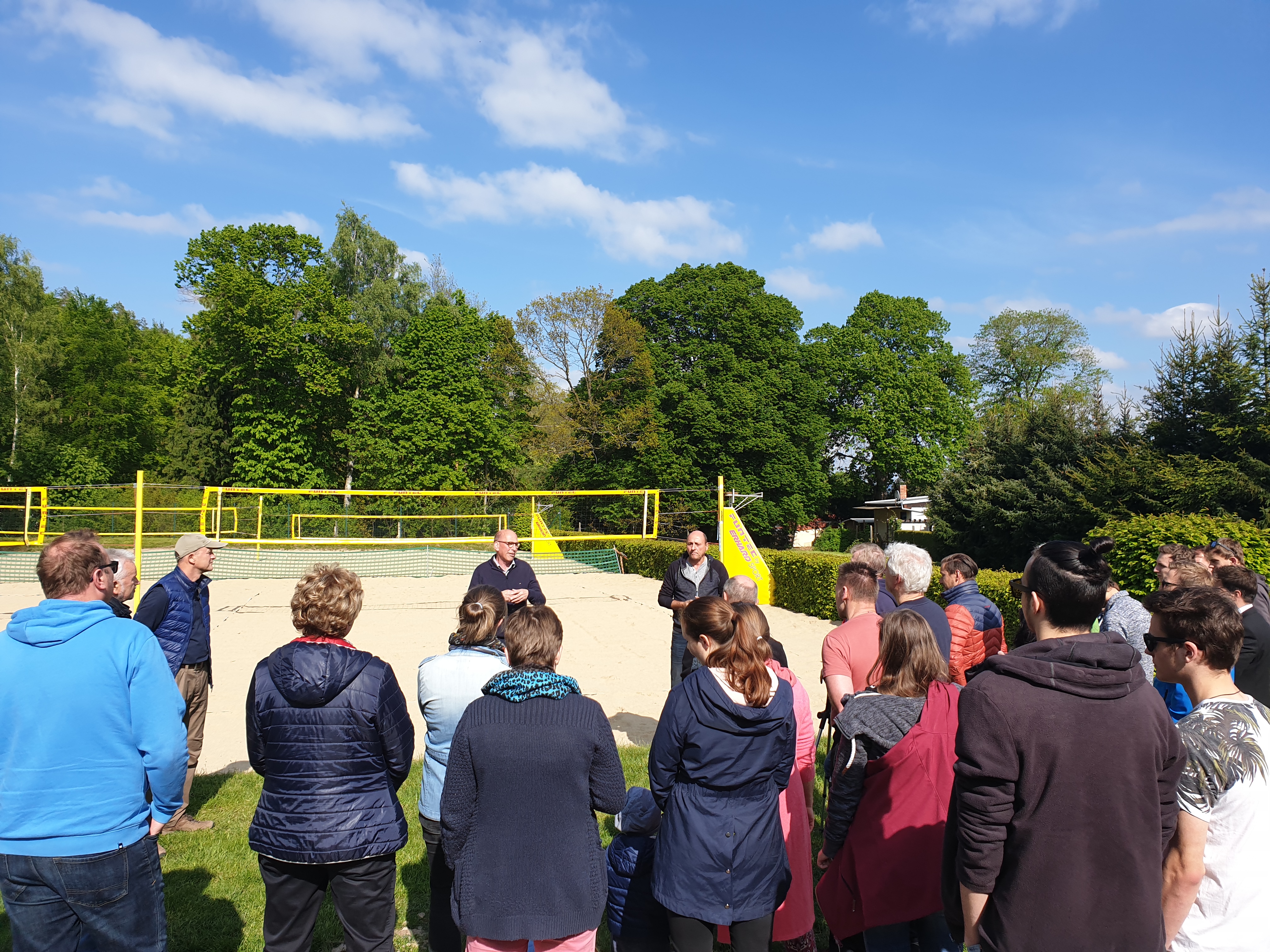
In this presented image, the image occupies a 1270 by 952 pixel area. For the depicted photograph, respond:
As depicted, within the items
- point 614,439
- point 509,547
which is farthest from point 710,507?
point 509,547

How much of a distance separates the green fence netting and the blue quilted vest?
1400 cm

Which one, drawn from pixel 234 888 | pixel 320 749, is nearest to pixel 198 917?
pixel 234 888

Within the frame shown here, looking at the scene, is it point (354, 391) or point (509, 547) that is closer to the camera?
point (509, 547)

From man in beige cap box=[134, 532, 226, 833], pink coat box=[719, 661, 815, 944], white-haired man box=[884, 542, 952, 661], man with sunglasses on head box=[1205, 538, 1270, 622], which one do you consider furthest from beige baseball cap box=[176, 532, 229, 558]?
man with sunglasses on head box=[1205, 538, 1270, 622]

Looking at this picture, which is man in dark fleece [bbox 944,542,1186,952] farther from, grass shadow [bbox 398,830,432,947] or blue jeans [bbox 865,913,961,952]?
grass shadow [bbox 398,830,432,947]

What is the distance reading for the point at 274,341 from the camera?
30969 mm

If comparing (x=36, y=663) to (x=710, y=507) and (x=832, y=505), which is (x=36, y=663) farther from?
(x=832, y=505)

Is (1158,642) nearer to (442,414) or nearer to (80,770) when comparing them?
(80,770)

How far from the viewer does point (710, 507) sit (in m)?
30.1

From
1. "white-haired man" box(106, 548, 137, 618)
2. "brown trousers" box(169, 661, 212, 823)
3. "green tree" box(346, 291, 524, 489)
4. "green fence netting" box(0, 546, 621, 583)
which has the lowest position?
"green fence netting" box(0, 546, 621, 583)

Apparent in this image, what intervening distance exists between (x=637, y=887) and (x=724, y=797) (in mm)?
588

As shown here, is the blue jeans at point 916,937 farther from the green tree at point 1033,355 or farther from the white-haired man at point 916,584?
the green tree at point 1033,355

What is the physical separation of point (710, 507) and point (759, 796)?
1086 inches

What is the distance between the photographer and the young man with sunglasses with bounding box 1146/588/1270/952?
80.0 inches
